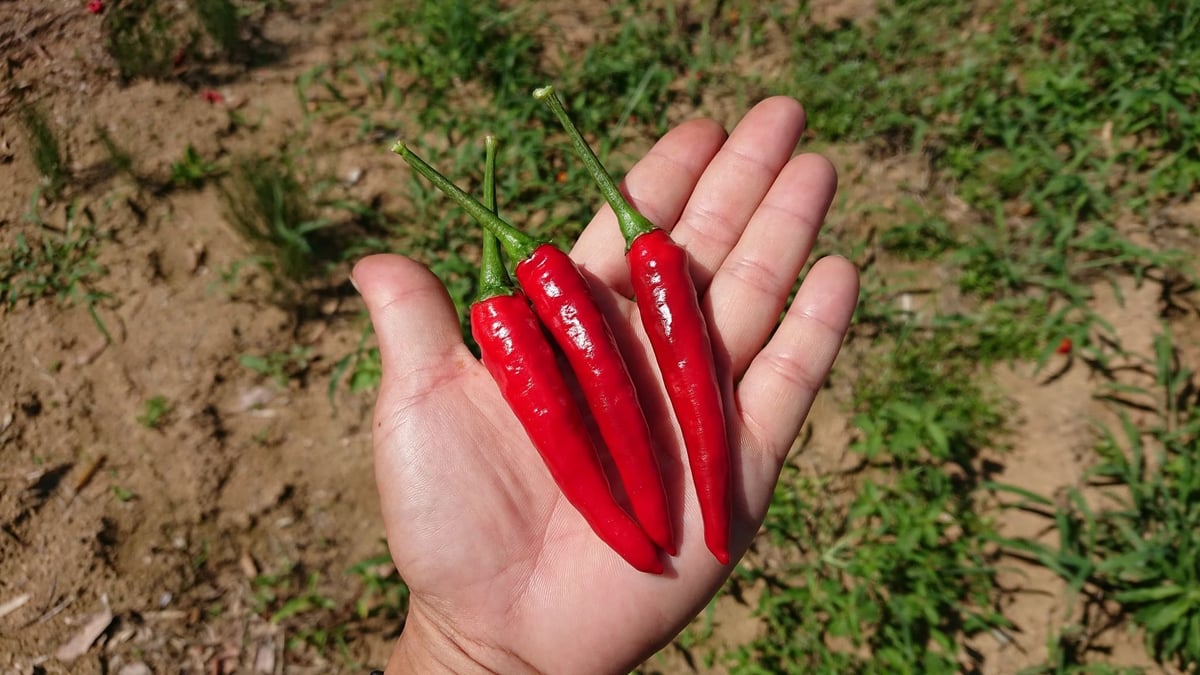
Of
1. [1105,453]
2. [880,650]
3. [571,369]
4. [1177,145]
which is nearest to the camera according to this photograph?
[571,369]

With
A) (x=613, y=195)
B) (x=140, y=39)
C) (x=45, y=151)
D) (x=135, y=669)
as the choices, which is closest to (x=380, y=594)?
(x=135, y=669)

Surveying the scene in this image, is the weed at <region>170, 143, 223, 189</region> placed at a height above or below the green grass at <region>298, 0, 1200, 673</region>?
above

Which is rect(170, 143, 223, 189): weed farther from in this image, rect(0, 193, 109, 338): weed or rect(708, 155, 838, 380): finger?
rect(708, 155, 838, 380): finger

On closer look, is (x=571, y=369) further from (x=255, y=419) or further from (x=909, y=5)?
(x=909, y=5)

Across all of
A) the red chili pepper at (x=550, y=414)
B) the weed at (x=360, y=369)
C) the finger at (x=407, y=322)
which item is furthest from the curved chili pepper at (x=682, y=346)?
the weed at (x=360, y=369)

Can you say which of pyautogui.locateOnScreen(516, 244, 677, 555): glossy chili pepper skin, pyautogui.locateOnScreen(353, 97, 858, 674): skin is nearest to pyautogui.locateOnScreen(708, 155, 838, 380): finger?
pyautogui.locateOnScreen(353, 97, 858, 674): skin

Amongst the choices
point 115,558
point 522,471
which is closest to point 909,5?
point 522,471
